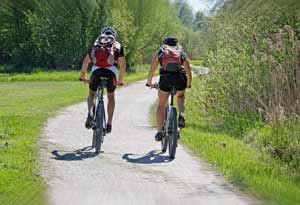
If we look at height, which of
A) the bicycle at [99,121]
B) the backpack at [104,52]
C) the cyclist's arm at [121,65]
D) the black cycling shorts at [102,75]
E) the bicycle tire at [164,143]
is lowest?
the bicycle tire at [164,143]

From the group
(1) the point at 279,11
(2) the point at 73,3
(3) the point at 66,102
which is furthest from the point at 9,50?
(1) the point at 279,11

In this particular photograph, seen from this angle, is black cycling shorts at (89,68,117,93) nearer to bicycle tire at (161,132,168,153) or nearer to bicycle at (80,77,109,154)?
bicycle at (80,77,109,154)

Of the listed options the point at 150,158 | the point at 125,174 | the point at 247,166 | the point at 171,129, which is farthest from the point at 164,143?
the point at 125,174

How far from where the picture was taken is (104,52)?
33.8 ft

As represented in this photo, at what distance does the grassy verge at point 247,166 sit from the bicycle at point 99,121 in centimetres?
163

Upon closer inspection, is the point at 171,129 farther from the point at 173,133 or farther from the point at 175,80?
the point at 175,80

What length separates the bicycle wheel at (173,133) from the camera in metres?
10.0

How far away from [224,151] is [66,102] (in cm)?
1109

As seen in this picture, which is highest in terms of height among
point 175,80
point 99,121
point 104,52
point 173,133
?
point 104,52

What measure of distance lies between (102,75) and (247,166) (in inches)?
112

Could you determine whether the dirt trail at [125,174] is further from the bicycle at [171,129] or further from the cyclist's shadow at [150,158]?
the bicycle at [171,129]

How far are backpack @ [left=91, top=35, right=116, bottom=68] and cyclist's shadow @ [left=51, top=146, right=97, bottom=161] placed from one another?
145 cm

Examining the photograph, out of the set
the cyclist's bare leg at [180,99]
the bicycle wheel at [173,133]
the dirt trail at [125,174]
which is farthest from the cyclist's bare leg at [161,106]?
the dirt trail at [125,174]

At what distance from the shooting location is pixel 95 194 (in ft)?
24.7
